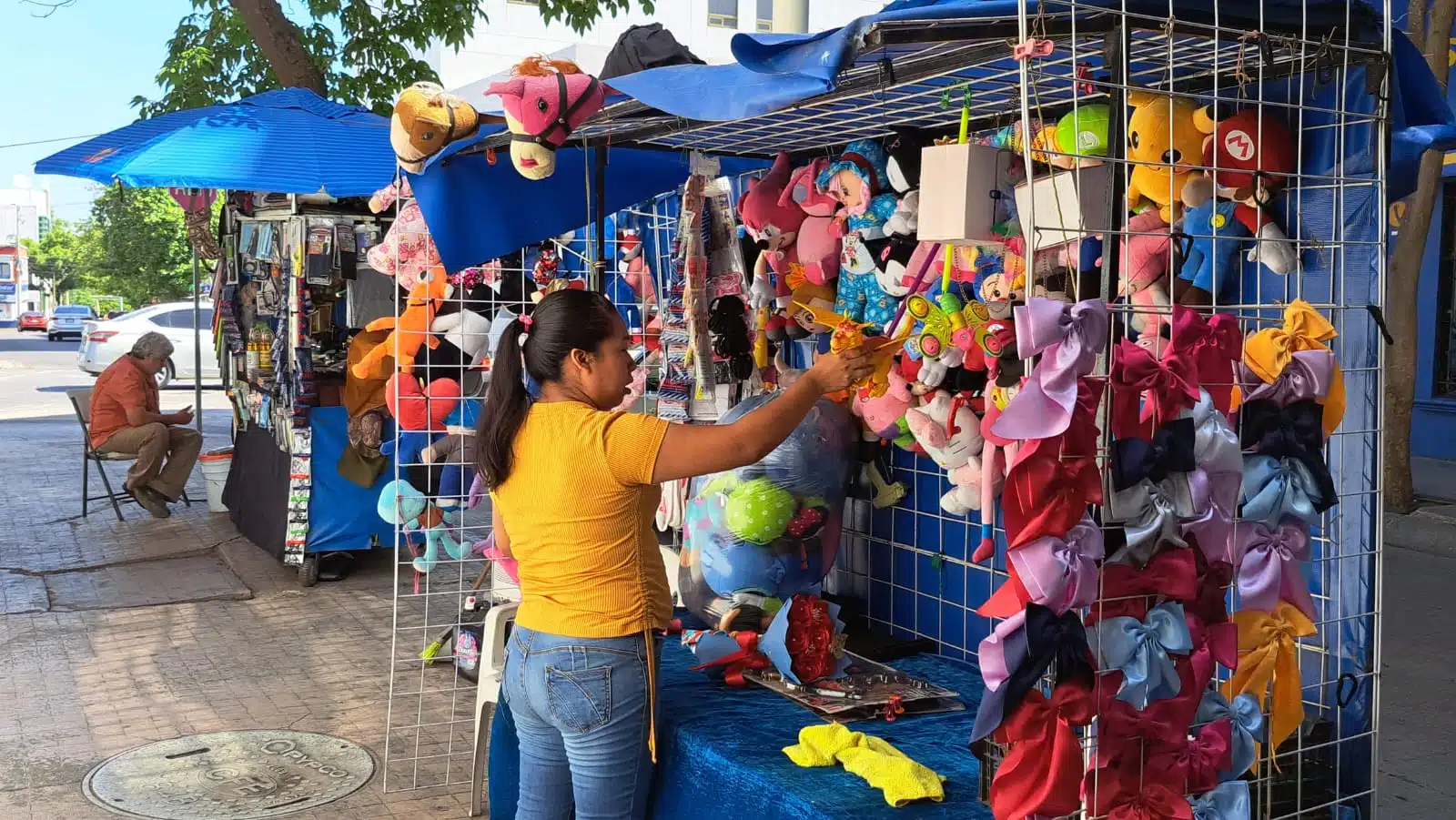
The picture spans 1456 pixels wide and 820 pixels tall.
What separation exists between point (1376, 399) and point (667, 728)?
192cm

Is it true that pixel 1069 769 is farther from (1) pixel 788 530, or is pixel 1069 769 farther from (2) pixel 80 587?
(2) pixel 80 587

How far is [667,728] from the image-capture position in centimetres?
335

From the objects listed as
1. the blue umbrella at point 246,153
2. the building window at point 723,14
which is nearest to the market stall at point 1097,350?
the blue umbrella at point 246,153

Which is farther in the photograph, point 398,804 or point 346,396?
point 346,396

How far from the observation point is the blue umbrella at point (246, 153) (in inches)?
259

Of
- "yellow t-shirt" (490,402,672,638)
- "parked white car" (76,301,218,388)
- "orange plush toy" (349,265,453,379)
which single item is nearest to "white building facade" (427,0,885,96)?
"parked white car" (76,301,218,388)

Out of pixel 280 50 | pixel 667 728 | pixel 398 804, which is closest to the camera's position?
pixel 667 728

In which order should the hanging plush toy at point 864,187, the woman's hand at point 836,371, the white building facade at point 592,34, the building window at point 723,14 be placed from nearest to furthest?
the woman's hand at point 836,371 → the hanging plush toy at point 864,187 → the white building facade at point 592,34 → the building window at point 723,14

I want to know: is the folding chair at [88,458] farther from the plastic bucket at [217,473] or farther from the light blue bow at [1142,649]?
the light blue bow at [1142,649]

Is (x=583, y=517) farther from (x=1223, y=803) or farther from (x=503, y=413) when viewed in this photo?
(x=1223, y=803)

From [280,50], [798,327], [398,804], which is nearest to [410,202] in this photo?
[798,327]

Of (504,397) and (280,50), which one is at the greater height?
(280,50)

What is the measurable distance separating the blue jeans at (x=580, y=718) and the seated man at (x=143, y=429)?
7534mm

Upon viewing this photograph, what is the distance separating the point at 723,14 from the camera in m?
27.2
